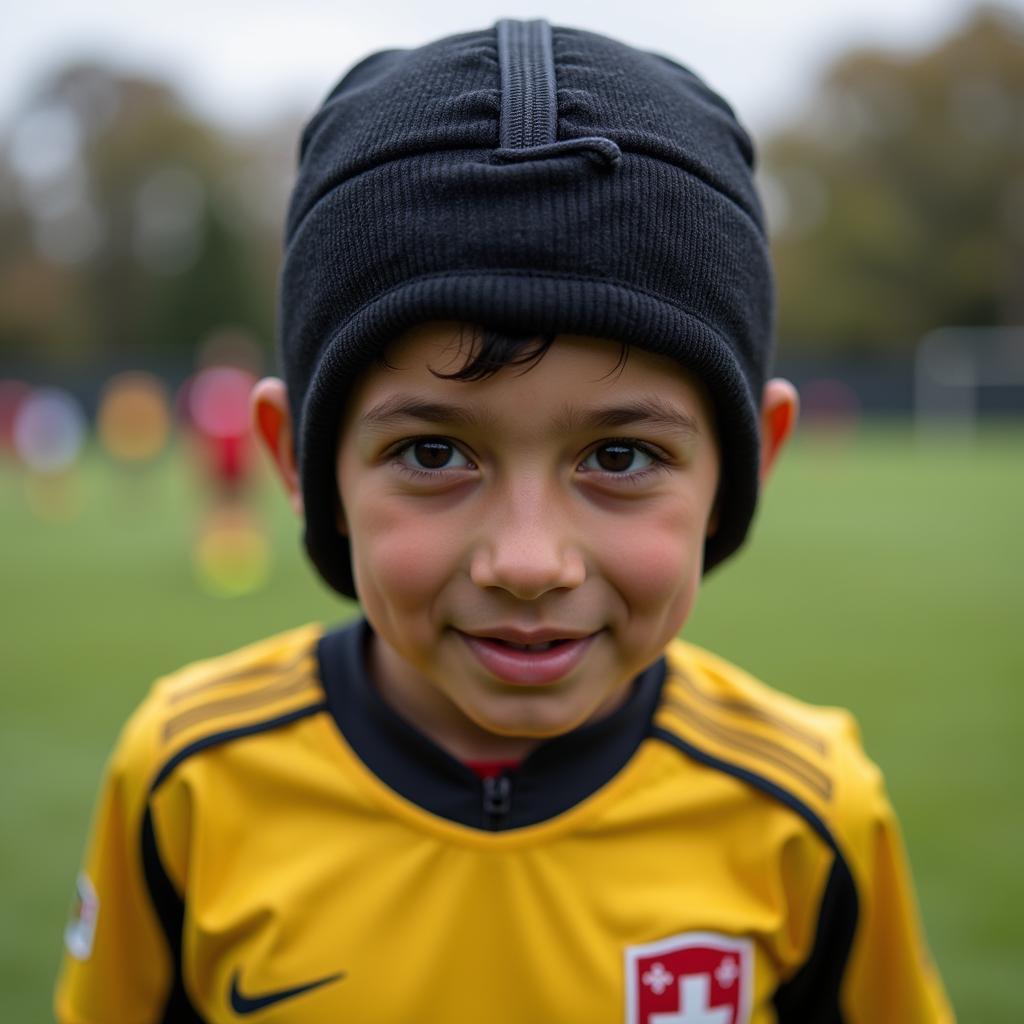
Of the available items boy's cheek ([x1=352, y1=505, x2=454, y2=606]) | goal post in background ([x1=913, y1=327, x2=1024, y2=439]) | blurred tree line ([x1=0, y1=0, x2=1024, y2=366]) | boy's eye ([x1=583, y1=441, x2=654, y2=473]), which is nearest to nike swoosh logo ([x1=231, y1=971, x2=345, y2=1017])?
A: boy's cheek ([x1=352, y1=505, x2=454, y2=606])

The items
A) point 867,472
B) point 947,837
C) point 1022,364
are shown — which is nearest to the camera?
point 947,837

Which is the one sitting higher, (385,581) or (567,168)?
(567,168)

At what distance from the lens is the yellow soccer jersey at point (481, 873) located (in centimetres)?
160

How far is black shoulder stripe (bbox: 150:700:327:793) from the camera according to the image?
1729 mm

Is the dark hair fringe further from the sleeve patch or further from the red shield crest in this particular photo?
the sleeve patch

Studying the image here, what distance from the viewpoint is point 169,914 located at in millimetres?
1754

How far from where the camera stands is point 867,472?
59.6 ft

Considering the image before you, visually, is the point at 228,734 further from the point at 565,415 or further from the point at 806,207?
the point at 806,207

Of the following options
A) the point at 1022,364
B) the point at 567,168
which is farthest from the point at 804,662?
the point at 1022,364

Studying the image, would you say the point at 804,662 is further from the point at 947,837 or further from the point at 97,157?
the point at 97,157

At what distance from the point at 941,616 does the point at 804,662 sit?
1.66 metres

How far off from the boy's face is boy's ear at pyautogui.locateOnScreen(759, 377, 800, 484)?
21 centimetres

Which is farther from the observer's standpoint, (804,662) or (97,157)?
(97,157)

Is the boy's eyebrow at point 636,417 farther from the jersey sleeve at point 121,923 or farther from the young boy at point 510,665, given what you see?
the jersey sleeve at point 121,923
